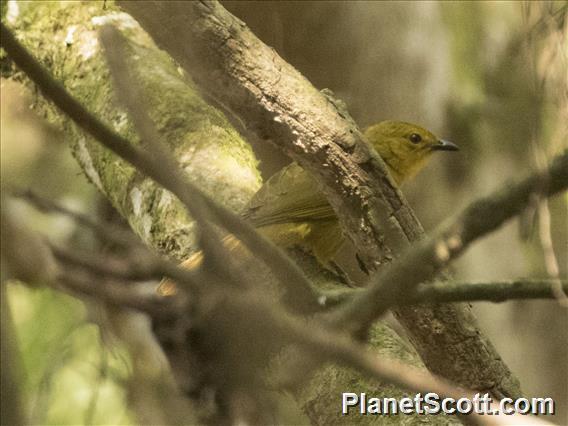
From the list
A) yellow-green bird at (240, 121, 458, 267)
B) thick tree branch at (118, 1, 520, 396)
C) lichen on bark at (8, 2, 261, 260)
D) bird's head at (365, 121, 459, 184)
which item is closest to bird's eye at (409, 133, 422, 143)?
bird's head at (365, 121, 459, 184)

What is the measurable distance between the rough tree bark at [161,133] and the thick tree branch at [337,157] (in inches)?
A: 10.1

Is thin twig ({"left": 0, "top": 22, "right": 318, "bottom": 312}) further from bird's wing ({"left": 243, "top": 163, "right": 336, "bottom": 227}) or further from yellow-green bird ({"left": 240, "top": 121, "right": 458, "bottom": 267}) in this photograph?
bird's wing ({"left": 243, "top": 163, "right": 336, "bottom": 227})

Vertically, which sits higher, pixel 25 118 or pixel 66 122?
pixel 25 118

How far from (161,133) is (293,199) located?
0.64m

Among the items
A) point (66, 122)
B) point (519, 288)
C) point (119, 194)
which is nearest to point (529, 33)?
point (519, 288)

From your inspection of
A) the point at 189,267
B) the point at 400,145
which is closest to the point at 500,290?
the point at 189,267

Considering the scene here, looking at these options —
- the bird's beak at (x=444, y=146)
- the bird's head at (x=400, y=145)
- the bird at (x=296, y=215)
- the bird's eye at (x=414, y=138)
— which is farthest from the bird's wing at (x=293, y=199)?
the bird's beak at (x=444, y=146)

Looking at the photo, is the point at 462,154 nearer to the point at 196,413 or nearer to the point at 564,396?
the point at 564,396

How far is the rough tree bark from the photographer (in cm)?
305

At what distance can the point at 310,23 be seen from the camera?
4848 mm

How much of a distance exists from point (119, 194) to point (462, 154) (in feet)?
7.34

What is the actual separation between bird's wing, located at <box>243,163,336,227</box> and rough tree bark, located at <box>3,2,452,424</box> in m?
0.10

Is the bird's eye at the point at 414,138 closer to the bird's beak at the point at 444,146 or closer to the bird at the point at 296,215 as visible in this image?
the bird's beak at the point at 444,146

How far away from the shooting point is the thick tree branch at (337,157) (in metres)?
2.68
